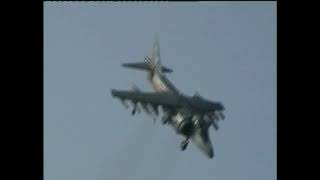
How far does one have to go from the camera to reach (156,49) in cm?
8994

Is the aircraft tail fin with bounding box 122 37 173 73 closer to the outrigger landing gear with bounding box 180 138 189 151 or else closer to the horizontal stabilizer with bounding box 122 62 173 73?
the horizontal stabilizer with bounding box 122 62 173 73

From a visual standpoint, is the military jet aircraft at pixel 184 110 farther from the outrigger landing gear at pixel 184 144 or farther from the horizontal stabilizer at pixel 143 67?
the horizontal stabilizer at pixel 143 67

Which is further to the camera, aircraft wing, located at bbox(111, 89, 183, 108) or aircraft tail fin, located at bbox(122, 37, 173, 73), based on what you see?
aircraft tail fin, located at bbox(122, 37, 173, 73)

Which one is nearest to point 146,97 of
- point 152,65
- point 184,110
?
point 184,110

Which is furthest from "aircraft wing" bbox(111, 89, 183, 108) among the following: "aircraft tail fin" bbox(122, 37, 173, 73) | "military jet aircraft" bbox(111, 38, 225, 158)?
"aircraft tail fin" bbox(122, 37, 173, 73)

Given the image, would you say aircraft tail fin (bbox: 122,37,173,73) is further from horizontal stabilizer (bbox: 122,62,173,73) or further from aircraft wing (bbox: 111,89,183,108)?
aircraft wing (bbox: 111,89,183,108)

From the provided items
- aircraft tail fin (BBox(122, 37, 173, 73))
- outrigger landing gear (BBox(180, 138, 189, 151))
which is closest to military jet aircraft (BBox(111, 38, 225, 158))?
outrigger landing gear (BBox(180, 138, 189, 151))

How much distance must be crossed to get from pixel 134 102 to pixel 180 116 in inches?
291

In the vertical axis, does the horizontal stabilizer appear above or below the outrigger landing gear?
above

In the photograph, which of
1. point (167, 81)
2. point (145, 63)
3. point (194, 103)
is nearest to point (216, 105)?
point (194, 103)

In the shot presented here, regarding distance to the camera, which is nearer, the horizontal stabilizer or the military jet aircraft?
the military jet aircraft

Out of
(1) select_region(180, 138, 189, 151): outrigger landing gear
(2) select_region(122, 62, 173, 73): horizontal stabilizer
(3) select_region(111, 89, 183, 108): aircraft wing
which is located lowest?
(1) select_region(180, 138, 189, 151): outrigger landing gear

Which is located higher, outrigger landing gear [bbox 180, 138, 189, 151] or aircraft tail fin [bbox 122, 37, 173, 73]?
aircraft tail fin [bbox 122, 37, 173, 73]

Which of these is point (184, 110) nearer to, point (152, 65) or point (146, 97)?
point (146, 97)
